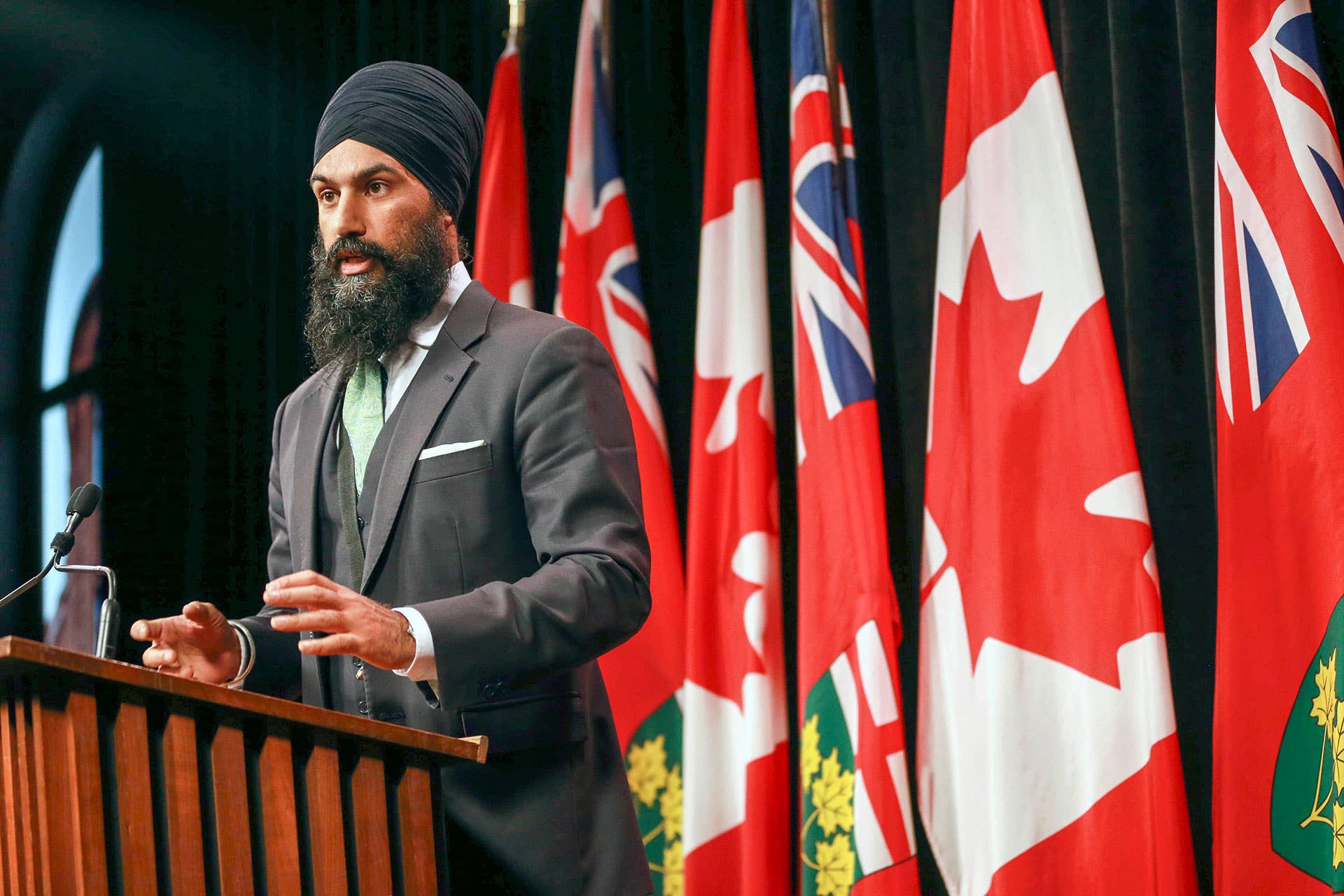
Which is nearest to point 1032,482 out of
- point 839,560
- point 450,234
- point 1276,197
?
point 839,560

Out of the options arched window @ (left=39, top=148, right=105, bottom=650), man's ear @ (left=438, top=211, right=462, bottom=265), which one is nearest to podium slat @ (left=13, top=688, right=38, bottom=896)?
man's ear @ (left=438, top=211, right=462, bottom=265)

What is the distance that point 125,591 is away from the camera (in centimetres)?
347

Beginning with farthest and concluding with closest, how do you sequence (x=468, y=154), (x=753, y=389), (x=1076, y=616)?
(x=753, y=389)
(x=1076, y=616)
(x=468, y=154)

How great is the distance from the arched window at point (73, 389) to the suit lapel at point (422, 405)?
2345mm

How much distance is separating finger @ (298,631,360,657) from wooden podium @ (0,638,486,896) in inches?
2.2

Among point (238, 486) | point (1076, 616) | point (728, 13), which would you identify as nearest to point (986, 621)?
point (1076, 616)

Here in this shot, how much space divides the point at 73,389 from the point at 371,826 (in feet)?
9.71

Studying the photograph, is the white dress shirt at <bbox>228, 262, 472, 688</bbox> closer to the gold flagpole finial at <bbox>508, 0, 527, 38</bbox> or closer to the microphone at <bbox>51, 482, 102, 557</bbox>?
the microphone at <bbox>51, 482, 102, 557</bbox>

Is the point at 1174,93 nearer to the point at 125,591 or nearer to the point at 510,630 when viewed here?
the point at 510,630

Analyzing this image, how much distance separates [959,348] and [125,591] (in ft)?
7.61

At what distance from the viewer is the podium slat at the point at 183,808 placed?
3.45ft

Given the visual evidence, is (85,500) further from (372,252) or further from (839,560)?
(839,560)

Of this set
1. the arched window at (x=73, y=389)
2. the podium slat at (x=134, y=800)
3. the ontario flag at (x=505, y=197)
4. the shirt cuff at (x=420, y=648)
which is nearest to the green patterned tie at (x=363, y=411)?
the shirt cuff at (x=420, y=648)

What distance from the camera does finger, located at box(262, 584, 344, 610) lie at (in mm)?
1103
